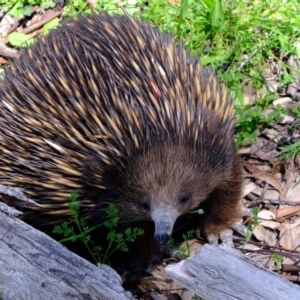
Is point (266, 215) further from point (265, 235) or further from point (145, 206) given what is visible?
point (145, 206)

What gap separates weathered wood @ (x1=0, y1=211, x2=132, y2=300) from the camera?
239 cm

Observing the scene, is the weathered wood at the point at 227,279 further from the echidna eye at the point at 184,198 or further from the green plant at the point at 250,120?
the green plant at the point at 250,120

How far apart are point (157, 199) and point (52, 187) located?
1.63 ft

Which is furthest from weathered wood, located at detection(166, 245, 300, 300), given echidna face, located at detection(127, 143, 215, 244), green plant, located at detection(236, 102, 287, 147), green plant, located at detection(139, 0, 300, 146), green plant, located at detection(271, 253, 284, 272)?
green plant, located at detection(139, 0, 300, 146)

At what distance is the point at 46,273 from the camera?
8.02ft

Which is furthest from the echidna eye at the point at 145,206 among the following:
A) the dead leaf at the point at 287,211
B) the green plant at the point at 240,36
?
the green plant at the point at 240,36

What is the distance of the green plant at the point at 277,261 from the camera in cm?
310

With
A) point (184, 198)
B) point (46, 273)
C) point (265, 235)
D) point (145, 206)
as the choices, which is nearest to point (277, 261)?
point (265, 235)

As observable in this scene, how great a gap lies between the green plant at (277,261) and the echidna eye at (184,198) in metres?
0.51

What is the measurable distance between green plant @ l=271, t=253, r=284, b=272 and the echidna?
0.31 meters

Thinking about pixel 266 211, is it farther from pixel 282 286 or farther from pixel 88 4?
pixel 88 4

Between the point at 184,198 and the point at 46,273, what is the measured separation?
674mm

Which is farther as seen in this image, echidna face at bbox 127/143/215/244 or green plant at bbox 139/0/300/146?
green plant at bbox 139/0/300/146

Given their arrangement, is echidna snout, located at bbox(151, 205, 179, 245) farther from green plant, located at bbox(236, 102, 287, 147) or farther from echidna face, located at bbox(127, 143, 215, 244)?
green plant, located at bbox(236, 102, 287, 147)
